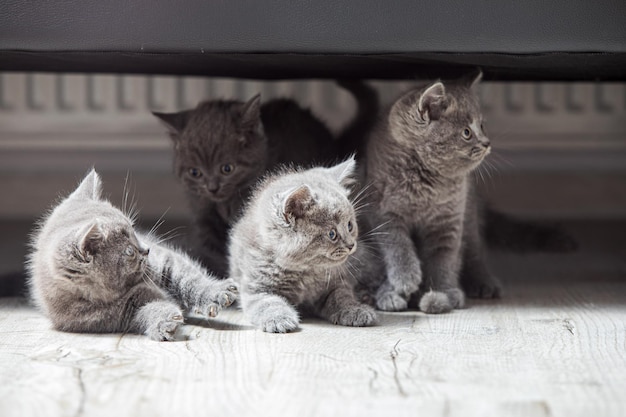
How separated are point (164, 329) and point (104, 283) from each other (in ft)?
0.58

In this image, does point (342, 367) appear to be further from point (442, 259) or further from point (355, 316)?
point (442, 259)

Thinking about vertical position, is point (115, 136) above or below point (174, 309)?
below

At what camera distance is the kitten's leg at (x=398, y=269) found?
197cm

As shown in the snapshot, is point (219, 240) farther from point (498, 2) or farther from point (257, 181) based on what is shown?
point (498, 2)

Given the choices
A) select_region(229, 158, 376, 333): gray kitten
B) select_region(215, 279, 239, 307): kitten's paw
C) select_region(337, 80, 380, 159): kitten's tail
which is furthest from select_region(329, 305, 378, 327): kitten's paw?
select_region(337, 80, 380, 159): kitten's tail

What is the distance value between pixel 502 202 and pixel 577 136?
17.5 inches

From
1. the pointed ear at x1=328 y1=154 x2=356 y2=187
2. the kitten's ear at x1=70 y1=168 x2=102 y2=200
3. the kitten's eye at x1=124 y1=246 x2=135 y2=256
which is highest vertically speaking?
the pointed ear at x1=328 y1=154 x2=356 y2=187

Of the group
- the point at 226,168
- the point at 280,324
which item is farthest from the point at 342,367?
the point at 226,168

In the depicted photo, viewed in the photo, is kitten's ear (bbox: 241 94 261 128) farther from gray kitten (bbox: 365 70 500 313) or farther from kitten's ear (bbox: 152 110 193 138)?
gray kitten (bbox: 365 70 500 313)

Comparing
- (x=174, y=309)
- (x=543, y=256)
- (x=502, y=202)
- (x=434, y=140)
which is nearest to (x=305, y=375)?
(x=174, y=309)

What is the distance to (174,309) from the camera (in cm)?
171

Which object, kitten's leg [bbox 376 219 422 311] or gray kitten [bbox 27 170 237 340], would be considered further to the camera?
kitten's leg [bbox 376 219 422 311]

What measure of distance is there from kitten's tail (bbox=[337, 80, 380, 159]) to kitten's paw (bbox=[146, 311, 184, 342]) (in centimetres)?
96

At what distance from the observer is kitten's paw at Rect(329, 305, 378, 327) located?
178cm
